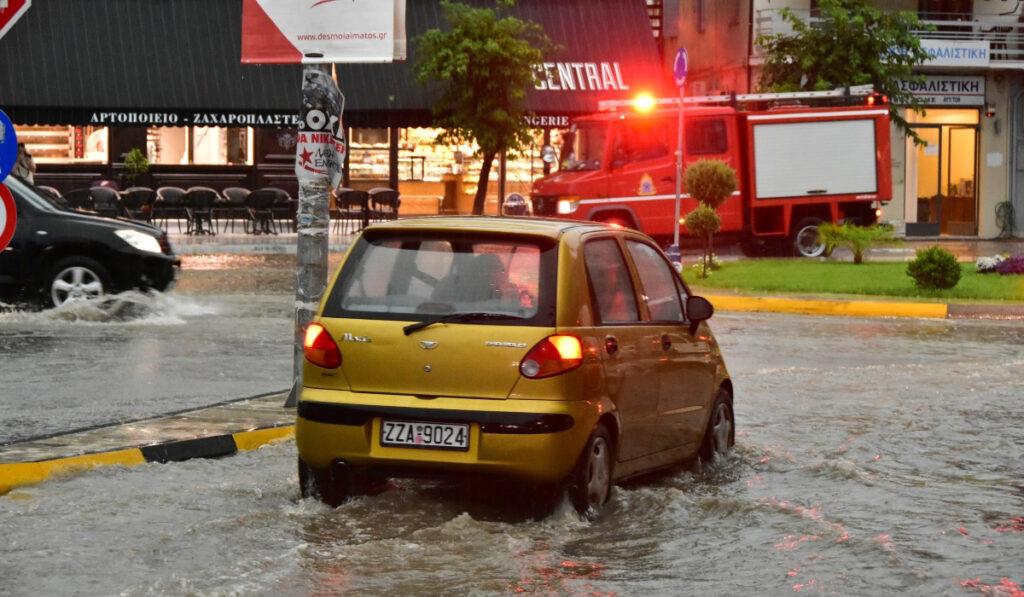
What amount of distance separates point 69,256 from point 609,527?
11207 millimetres

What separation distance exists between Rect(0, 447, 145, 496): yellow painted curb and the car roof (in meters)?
2.09

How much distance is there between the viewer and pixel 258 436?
977cm

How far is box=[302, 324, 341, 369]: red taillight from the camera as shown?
766 centimetres

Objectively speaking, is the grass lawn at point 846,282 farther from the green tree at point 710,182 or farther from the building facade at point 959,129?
the building facade at point 959,129

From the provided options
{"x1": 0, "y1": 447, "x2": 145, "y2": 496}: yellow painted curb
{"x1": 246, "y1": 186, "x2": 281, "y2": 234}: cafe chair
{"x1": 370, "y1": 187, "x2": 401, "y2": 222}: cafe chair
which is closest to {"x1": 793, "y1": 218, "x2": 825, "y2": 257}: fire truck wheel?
{"x1": 370, "y1": 187, "x2": 401, "y2": 222}: cafe chair

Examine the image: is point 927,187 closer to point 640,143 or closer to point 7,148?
point 640,143

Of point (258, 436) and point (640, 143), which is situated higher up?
point (640, 143)

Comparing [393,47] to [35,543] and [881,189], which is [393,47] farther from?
[881,189]

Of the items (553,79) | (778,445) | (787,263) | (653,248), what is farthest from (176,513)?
(553,79)

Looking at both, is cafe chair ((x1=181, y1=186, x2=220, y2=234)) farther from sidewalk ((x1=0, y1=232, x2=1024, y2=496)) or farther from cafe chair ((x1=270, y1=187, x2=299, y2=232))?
sidewalk ((x1=0, y1=232, x2=1024, y2=496))

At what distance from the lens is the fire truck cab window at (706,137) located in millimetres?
30391

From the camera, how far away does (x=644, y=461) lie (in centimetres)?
834

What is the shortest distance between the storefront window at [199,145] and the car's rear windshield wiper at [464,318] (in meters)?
36.2

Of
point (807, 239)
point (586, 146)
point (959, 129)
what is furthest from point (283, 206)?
point (959, 129)
